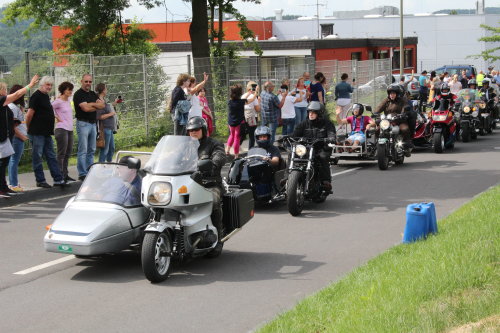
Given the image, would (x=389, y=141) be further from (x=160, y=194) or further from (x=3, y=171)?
(x=160, y=194)

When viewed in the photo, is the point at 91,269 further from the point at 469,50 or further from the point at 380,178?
the point at 469,50

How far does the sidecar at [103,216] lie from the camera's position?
8406 mm

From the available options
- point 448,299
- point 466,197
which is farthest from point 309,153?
point 448,299

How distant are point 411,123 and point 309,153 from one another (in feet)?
22.2

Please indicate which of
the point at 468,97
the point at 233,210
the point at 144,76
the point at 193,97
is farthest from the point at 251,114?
the point at 233,210

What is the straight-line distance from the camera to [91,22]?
30.2 metres

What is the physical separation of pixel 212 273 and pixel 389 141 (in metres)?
10.1

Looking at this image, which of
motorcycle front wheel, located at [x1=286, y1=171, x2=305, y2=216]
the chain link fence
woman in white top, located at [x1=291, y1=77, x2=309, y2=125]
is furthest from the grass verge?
woman in white top, located at [x1=291, y1=77, x2=309, y2=125]

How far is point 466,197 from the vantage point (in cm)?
1402

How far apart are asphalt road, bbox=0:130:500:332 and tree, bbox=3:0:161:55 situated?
16423 mm

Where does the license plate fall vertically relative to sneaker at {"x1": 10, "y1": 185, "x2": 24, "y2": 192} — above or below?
above

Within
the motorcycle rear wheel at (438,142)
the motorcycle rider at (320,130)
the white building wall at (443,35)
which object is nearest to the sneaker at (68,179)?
the motorcycle rider at (320,130)

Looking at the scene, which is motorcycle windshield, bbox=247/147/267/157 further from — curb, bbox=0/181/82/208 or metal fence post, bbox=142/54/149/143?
metal fence post, bbox=142/54/149/143

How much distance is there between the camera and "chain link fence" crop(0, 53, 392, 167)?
741 inches
